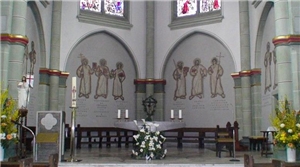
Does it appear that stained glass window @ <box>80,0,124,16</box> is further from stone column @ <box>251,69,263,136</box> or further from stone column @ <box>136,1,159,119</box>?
stone column @ <box>251,69,263,136</box>

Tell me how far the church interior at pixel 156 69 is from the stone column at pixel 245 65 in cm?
4

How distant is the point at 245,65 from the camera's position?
622 inches

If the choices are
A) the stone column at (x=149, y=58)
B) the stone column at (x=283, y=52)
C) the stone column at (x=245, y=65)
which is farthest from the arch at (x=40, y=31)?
the stone column at (x=283, y=52)

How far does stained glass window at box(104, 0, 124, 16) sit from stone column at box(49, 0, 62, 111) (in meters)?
2.95

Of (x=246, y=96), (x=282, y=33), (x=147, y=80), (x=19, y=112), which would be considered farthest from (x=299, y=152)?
(x=147, y=80)

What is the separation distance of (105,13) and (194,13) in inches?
170

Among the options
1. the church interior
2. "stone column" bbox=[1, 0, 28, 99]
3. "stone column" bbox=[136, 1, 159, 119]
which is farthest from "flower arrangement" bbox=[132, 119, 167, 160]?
"stone column" bbox=[136, 1, 159, 119]

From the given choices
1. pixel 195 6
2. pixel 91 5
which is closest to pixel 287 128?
pixel 195 6

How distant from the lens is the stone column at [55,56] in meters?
15.5

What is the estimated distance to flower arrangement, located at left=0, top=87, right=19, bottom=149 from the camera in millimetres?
8441

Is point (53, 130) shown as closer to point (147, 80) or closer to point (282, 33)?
point (282, 33)

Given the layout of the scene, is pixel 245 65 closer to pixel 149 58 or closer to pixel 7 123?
pixel 149 58

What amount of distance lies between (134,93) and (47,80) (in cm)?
473

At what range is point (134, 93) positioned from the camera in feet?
61.2
